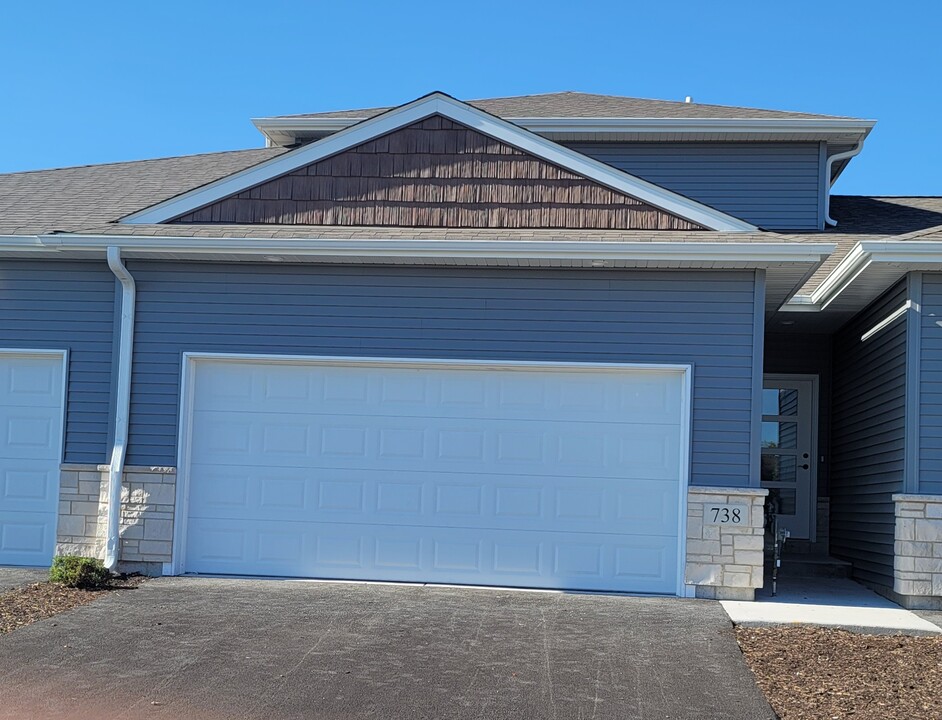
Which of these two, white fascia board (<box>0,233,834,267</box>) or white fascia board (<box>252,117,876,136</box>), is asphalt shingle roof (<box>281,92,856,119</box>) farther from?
white fascia board (<box>0,233,834,267</box>)

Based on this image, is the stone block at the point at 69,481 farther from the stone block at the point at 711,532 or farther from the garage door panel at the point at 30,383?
the stone block at the point at 711,532

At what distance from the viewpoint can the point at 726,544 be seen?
9805 mm

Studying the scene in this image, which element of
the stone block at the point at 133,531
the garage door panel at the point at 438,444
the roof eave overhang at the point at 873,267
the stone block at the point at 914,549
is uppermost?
the roof eave overhang at the point at 873,267

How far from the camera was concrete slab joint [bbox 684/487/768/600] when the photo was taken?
9.74 metres

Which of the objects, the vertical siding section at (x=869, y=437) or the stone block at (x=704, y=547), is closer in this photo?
the stone block at (x=704, y=547)

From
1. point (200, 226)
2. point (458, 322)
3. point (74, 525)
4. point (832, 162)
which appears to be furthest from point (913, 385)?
point (74, 525)

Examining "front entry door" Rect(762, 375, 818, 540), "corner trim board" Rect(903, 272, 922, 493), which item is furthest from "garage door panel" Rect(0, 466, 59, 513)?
"front entry door" Rect(762, 375, 818, 540)

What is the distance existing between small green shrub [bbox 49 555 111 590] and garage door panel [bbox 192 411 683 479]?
4.74 ft

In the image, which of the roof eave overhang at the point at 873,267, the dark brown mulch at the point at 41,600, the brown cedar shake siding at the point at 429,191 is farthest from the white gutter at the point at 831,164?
the dark brown mulch at the point at 41,600

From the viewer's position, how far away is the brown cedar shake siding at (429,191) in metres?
10.4

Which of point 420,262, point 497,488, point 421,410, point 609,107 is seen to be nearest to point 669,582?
point 497,488

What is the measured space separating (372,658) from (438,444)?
3.24 meters

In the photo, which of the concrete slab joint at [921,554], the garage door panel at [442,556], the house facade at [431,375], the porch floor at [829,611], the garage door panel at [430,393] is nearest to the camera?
the porch floor at [829,611]

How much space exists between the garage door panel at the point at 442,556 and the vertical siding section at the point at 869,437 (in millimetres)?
2351
